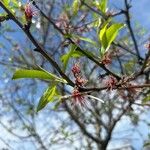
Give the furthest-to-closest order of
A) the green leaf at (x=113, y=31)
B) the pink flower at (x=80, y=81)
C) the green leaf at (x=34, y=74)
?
1. the green leaf at (x=113, y=31)
2. the pink flower at (x=80, y=81)
3. the green leaf at (x=34, y=74)

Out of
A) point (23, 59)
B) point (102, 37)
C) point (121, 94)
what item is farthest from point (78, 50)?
point (23, 59)

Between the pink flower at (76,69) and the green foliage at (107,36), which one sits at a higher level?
the green foliage at (107,36)

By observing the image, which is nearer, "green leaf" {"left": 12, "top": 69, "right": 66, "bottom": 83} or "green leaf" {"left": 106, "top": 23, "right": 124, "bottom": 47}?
"green leaf" {"left": 12, "top": 69, "right": 66, "bottom": 83}

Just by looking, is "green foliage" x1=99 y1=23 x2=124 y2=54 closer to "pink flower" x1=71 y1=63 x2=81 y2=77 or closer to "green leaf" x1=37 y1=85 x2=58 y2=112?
"pink flower" x1=71 y1=63 x2=81 y2=77

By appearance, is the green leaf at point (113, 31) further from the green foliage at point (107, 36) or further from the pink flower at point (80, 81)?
the pink flower at point (80, 81)

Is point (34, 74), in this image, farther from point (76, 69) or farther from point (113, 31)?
point (113, 31)

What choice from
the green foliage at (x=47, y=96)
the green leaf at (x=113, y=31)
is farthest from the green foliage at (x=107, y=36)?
the green foliage at (x=47, y=96)

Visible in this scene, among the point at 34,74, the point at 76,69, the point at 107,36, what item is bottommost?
the point at 34,74

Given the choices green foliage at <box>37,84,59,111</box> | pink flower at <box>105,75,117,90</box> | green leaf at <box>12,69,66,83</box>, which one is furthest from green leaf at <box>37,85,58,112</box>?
pink flower at <box>105,75,117,90</box>

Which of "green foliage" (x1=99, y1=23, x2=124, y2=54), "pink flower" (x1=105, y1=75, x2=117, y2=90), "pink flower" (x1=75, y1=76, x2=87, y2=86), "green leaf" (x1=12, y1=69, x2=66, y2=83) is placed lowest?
"green leaf" (x1=12, y1=69, x2=66, y2=83)

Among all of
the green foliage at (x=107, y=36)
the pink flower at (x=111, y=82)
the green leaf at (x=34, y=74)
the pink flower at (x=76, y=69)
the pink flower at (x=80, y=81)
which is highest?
the green foliage at (x=107, y=36)

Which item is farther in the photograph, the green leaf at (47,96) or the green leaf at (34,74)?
the green leaf at (47,96)

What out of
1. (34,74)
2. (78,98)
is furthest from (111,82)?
(34,74)
